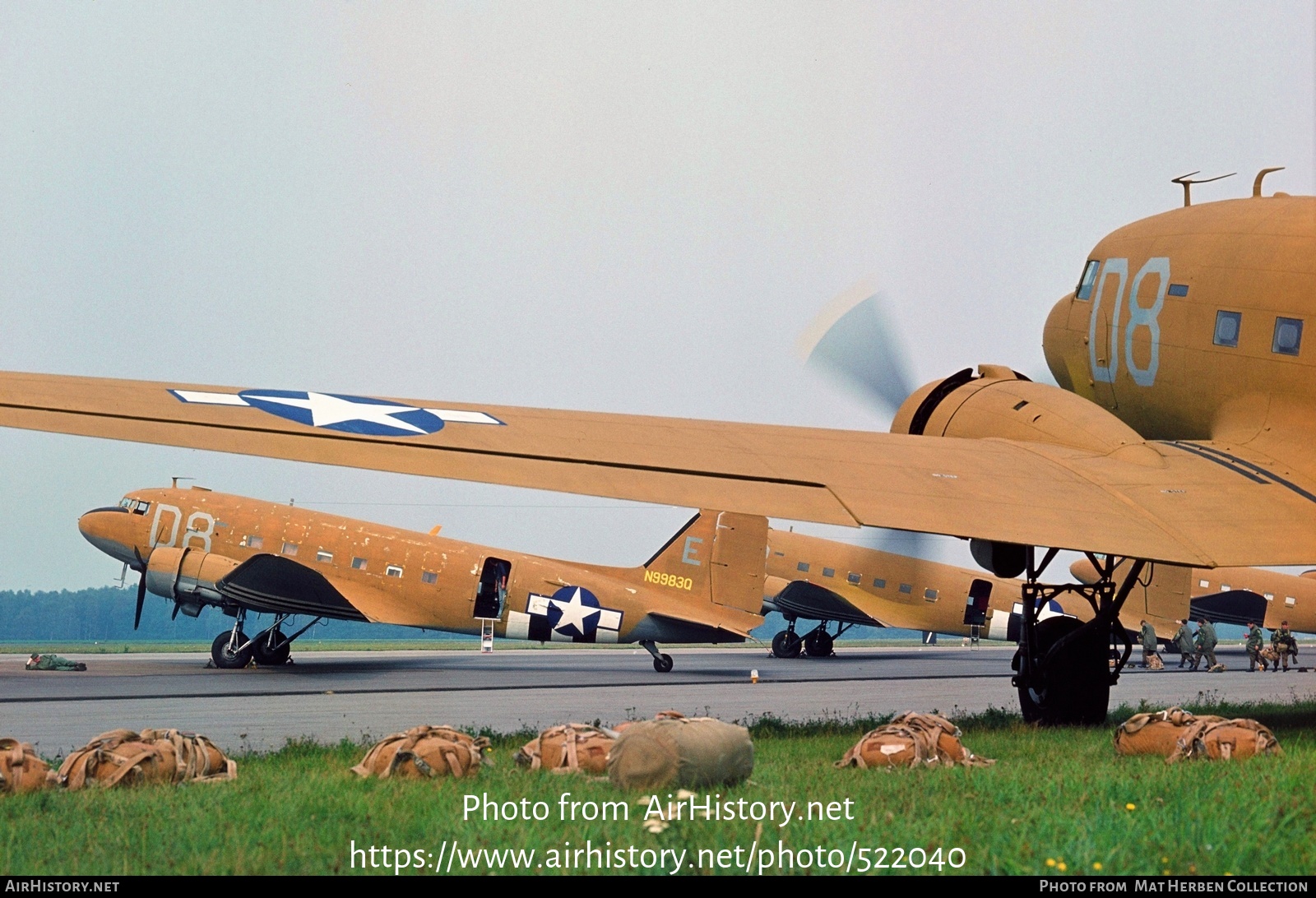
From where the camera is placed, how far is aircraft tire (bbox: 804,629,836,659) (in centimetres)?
4156

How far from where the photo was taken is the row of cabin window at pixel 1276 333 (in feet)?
39.8

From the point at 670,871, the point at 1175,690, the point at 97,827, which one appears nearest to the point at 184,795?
the point at 97,827

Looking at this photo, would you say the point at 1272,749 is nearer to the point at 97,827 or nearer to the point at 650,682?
the point at 97,827

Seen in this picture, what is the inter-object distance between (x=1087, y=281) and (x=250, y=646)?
814 inches

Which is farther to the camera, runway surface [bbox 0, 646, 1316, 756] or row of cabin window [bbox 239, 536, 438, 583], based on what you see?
row of cabin window [bbox 239, 536, 438, 583]

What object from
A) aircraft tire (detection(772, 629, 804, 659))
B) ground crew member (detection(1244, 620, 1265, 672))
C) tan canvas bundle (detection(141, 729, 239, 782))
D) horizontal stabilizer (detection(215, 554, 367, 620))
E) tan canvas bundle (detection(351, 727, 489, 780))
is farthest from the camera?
aircraft tire (detection(772, 629, 804, 659))

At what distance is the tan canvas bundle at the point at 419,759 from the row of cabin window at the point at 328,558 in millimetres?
20174

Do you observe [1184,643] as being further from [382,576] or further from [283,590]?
Result: [283,590]

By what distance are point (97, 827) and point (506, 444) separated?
3.66 m

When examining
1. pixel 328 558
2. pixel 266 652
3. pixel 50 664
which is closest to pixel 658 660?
pixel 328 558

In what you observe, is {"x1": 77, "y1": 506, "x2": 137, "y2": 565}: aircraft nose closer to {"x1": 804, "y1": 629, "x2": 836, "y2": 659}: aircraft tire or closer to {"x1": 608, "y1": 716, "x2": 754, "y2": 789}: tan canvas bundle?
{"x1": 804, "y1": 629, "x2": 836, "y2": 659}: aircraft tire

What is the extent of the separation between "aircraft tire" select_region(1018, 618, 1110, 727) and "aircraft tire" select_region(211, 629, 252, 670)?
1984 cm

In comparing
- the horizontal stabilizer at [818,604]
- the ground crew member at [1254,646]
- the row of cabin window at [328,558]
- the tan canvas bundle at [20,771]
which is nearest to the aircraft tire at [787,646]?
the horizontal stabilizer at [818,604]

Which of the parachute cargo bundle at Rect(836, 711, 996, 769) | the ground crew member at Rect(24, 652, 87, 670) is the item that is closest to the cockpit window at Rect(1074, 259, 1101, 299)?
the parachute cargo bundle at Rect(836, 711, 996, 769)
